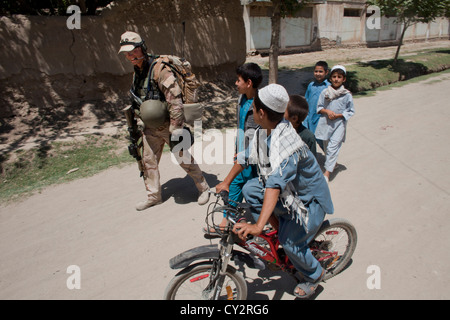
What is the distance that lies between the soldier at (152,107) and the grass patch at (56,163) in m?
1.48

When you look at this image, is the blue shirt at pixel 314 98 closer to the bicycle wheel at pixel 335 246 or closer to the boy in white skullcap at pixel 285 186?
the bicycle wheel at pixel 335 246

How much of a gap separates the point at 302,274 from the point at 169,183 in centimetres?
266

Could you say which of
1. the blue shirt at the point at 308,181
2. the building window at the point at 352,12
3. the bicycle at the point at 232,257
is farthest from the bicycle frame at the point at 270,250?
the building window at the point at 352,12

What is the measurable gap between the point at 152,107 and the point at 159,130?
1.23ft

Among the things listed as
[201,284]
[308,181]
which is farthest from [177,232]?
[308,181]

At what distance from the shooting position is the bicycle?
7.23 ft

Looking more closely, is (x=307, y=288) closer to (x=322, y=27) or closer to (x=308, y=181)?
(x=308, y=181)

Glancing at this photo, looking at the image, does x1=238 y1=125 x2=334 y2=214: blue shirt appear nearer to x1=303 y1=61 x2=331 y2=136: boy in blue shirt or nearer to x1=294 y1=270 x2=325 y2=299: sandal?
x1=294 y1=270 x2=325 y2=299: sandal

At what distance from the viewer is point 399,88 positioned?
34.3 ft

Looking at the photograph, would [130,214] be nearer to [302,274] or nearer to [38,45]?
[302,274]

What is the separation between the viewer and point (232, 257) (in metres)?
2.32

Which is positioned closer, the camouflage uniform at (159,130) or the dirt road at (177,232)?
the dirt road at (177,232)

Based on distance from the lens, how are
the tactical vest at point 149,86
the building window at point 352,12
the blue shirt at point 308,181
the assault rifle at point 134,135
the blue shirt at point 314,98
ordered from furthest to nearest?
1. the building window at point 352,12
2. the blue shirt at point 314,98
3. the assault rifle at point 134,135
4. the tactical vest at point 149,86
5. the blue shirt at point 308,181

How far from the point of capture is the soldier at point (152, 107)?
3.50m
